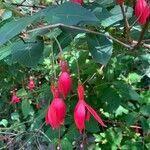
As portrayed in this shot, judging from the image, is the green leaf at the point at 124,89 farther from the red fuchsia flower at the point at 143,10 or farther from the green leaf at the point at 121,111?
the red fuchsia flower at the point at 143,10

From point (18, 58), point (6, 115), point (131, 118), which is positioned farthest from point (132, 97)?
point (6, 115)

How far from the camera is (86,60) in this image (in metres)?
1.63

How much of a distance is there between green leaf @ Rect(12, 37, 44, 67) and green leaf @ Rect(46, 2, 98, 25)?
8.4 inches

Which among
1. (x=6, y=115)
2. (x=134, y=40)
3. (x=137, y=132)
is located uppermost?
(x=134, y=40)

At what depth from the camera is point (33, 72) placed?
7.98 feet

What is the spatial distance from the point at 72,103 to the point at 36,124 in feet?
0.79

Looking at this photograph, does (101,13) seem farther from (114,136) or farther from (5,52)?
(114,136)

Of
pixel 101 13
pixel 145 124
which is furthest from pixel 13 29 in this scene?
pixel 145 124

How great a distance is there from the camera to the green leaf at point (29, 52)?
102cm

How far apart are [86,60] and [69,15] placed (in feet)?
2.71

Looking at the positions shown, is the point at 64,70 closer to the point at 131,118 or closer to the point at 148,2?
the point at 148,2

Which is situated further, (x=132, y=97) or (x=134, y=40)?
(x=132, y=97)

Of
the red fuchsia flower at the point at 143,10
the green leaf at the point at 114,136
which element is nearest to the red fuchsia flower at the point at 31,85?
the green leaf at the point at 114,136

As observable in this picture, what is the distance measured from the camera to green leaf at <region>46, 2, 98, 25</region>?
2.62 feet
